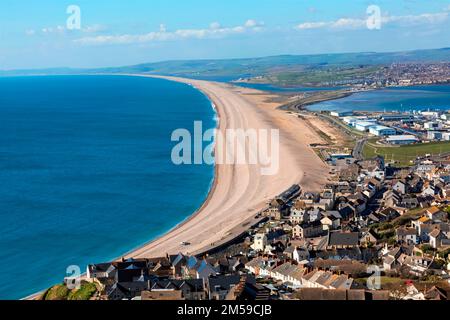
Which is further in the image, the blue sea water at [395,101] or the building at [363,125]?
the blue sea water at [395,101]

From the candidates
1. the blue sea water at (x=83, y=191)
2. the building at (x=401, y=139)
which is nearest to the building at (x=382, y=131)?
the building at (x=401, y=139)

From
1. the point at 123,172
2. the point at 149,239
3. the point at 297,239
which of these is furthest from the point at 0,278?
the point at 123,172

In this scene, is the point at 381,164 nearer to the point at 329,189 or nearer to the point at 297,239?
the point at 329,189

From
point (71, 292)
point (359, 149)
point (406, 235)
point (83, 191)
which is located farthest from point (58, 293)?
point (359, 149)

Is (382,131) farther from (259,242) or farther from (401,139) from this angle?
(259,242)

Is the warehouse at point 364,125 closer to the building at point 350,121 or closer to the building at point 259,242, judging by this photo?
the building at point 350,121
